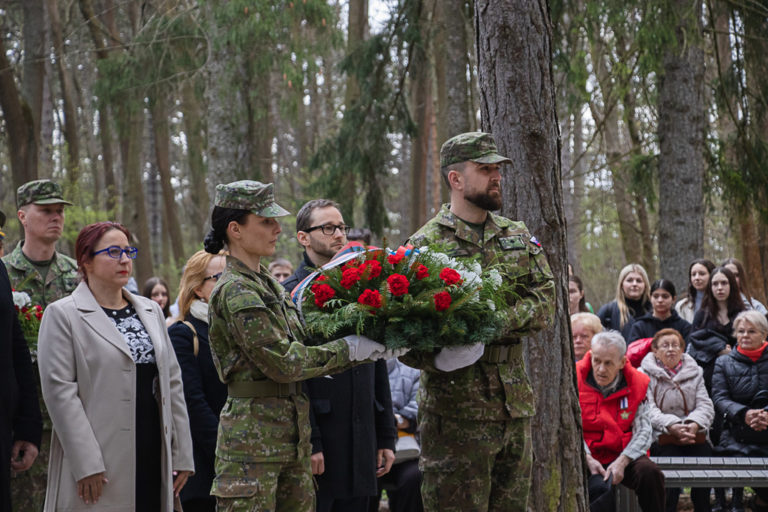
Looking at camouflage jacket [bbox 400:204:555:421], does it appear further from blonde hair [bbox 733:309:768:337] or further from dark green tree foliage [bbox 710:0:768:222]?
dark green tree foliage [bbox 710:0:768:222]

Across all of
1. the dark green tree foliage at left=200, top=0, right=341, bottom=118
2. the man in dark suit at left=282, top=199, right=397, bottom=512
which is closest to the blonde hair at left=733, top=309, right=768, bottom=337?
the man in dark suit at left=282, top=199, right=397, bottom=512

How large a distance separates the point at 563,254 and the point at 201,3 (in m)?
8.33

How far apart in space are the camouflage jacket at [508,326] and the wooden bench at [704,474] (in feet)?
8.06

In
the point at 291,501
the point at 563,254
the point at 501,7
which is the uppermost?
the point at 501,7

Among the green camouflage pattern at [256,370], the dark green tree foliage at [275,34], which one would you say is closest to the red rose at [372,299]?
the green camouflage pattern at [256,370]

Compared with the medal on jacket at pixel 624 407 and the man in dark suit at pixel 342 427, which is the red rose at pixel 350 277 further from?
the medal on jacket at pixel 624 407

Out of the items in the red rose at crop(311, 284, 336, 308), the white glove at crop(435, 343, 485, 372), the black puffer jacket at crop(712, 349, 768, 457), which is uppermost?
the red rose at crop(311, 284, 336, 308)

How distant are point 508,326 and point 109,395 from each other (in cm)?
182

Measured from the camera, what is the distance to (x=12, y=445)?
4176 millimetres

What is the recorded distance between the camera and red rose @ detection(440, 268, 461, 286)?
3.50 m

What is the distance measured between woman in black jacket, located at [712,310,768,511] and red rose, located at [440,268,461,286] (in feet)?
14.1

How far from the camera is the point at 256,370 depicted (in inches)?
134

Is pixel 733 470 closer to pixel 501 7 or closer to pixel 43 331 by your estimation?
pixel 501 7

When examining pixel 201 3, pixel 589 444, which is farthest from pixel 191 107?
pixel 589 444
